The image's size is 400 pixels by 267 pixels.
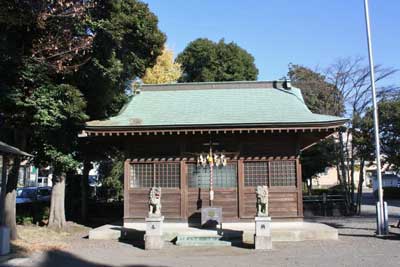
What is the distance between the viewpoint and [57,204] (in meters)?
18.7

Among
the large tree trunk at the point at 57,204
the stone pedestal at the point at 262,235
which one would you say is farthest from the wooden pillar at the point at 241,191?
the large tree trunk at the point at 57,204

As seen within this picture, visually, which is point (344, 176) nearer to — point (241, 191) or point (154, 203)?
point (241, 191)

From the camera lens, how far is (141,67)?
66.5 ft

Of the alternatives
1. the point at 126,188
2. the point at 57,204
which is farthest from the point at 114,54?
the point at 57,204

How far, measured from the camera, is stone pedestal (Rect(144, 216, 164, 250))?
Result: 13727mm

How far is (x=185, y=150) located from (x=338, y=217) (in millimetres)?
10986

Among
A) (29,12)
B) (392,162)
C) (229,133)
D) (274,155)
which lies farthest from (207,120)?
(392,162)

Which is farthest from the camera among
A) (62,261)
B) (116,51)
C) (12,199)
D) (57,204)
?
(57,204)

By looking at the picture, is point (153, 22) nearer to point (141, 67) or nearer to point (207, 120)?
point (141, 67)

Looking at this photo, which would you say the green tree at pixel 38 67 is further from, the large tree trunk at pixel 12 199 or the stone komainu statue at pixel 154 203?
the stone komainu statue at pixel 154 203

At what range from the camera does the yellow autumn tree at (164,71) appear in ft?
122

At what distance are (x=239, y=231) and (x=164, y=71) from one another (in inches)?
1001

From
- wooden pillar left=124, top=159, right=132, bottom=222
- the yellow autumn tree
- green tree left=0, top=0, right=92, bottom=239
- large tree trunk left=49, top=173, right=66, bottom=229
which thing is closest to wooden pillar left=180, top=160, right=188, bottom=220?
wooden pillar left=124, top=159, right=132, bottom=222

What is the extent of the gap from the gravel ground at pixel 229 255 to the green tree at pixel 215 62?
30.2m
